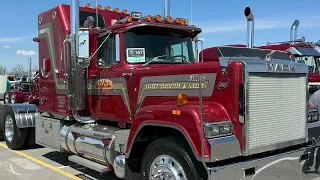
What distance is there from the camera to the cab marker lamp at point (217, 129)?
388cm

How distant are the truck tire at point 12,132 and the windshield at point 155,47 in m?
4.36

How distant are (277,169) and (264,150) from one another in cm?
28

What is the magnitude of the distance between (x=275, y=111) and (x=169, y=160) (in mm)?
1417

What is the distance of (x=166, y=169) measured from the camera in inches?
171

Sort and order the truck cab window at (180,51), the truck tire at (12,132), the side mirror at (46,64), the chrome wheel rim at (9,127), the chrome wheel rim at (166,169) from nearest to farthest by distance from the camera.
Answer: the chrome wheel rim at (166,169) → the truck cab window at (180,51) → the side mirror at (46,64) → the truck tire at (12,132) → the chrome wheel rim at (9,127)

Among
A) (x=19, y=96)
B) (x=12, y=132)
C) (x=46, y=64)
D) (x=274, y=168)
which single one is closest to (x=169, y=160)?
(x=274, y=168)

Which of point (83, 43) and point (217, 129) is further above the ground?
point (83, 43)

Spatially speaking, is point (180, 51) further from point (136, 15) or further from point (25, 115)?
point (25, 115)

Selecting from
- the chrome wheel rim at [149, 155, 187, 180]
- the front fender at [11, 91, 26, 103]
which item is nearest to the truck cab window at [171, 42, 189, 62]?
the chrome wheel rim at [149, 155, 187, 180]

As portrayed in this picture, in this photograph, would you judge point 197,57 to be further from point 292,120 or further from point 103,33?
point 292,120

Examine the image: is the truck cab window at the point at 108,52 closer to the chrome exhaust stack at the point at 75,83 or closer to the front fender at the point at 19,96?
the chrome exhaust stack at the point at 75,83

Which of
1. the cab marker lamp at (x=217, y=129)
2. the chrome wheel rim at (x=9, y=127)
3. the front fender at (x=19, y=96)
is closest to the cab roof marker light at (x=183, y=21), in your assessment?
the cab marker lamp at (x=217, y=129)

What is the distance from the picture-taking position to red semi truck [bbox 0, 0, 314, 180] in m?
4.13

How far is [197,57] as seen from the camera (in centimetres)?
635
